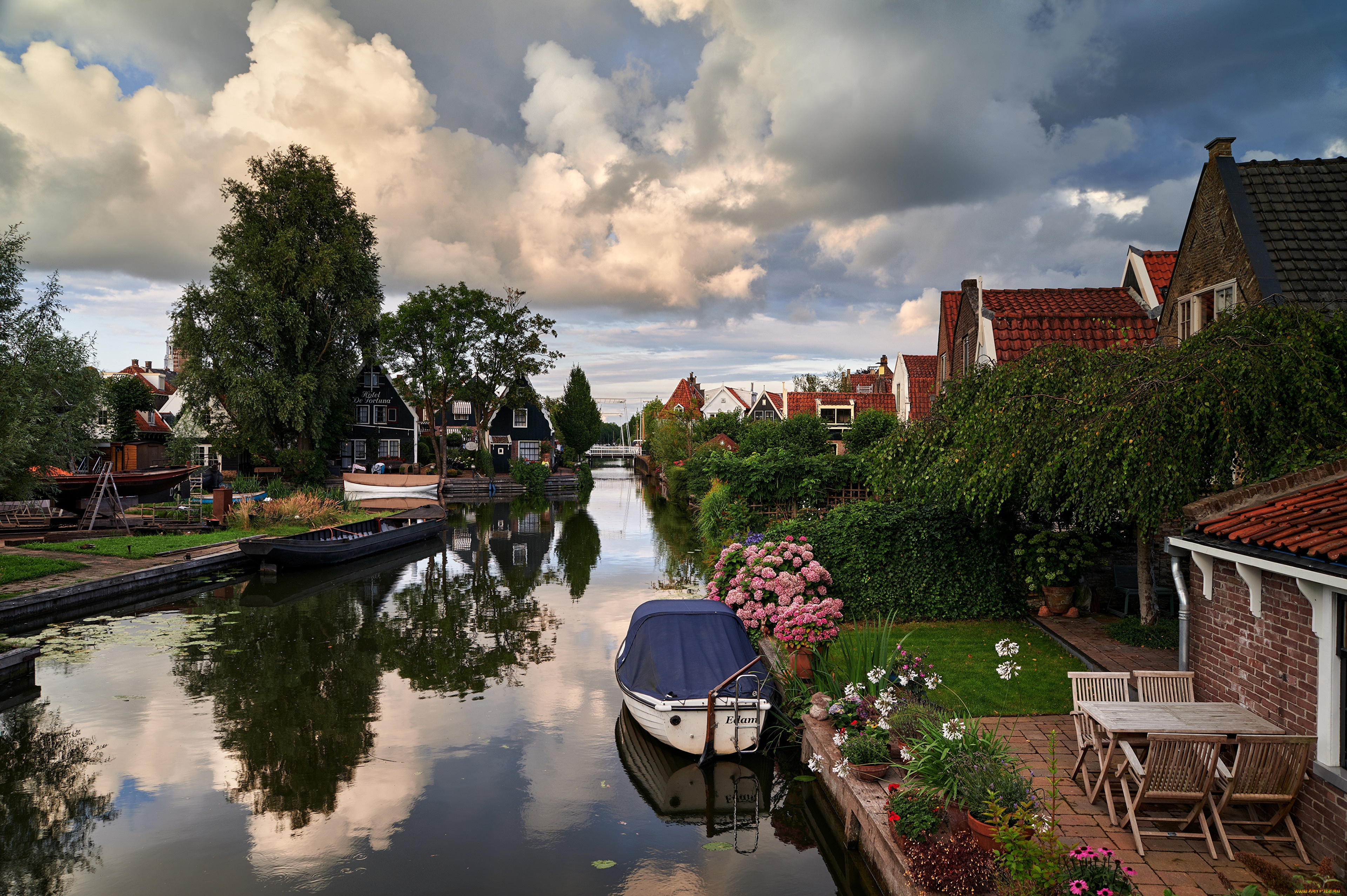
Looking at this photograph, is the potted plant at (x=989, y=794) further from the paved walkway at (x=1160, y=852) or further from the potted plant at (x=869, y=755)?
the potted plant at (x=869, y=755)

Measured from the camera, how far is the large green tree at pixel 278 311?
39.5m

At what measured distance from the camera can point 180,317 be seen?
40.0m

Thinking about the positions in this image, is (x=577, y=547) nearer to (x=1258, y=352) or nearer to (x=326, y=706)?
(x=326, y=706)

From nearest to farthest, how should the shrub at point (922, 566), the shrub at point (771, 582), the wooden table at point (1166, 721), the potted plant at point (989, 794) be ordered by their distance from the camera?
the potted plant at point (989, 794) < the wooden table at point (1166, 721) < the shrub at point (771, 582) < the shrub at point (922, 566)

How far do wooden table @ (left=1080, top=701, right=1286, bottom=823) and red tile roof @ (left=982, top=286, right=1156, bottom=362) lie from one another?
11.8 m

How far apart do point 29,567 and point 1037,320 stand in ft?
89.3

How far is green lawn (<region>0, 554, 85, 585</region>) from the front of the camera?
1823 centimetres

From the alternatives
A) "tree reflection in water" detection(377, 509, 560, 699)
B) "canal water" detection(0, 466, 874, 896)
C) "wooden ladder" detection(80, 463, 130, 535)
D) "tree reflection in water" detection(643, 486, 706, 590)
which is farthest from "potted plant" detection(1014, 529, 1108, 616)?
"wooden ladder" detection(80, 463, 130, 535)

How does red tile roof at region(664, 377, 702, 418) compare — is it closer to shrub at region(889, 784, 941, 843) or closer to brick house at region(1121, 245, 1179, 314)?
brick house at region(1121, 245, 1179, 314)

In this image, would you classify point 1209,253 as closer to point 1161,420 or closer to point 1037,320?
point 1037,320

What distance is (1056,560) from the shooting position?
13.5 m

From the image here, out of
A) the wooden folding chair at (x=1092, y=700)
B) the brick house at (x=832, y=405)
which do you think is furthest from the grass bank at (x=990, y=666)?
the brick house at (x=832, y=405)

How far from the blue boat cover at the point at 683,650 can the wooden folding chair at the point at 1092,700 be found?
4.11 m

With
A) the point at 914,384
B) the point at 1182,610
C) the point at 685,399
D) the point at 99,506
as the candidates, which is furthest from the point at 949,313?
the point at 685,399
